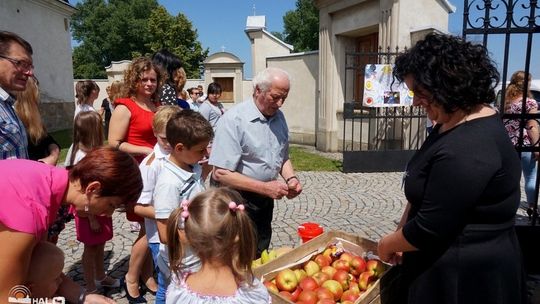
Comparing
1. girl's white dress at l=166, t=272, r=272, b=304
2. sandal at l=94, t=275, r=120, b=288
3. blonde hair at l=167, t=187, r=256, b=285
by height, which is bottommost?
sandal at l=94, t=275, r=120, b=288

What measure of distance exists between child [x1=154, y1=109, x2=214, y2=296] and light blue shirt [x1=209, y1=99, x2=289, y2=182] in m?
0.28

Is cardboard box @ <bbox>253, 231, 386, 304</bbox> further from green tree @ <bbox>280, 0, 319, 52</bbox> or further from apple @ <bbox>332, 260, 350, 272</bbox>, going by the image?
green tree @ <bbox>280, 0, 319, 52</bbox>

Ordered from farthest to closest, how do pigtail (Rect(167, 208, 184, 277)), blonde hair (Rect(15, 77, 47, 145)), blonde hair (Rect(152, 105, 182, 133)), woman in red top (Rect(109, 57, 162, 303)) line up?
woman in red top (Rect(109, 57, 162, 303))
blonde hair (Rect(15, 77, 47, 145))
blonde hair (Rect(152, 105, 182, 133))
pigtail (Rect(167, 208, 184, 277))

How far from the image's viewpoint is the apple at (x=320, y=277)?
7.74 ft

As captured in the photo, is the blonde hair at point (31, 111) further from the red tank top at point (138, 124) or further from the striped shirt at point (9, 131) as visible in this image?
the red tank top at point (138, 124)

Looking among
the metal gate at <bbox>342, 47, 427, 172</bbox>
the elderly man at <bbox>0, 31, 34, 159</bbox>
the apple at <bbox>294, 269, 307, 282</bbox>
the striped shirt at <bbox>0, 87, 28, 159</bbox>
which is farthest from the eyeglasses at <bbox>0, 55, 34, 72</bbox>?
the metal gate at <bbox>342, 47, 427, 172</bbox>

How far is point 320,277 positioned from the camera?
93.8 inches

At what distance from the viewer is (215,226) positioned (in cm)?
164

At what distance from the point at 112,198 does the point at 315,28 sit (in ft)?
148

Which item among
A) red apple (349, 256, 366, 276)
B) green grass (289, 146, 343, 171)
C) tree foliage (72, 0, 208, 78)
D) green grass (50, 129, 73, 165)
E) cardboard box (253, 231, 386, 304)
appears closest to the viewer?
cardboard box (253, 231, 386, 304)

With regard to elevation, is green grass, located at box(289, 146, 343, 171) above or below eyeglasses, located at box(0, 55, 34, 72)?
below

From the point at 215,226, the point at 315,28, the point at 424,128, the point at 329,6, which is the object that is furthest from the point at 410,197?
the point at 315,28

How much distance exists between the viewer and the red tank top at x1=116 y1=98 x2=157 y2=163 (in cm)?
334

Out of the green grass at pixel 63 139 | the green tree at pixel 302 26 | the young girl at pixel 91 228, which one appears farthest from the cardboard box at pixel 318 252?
the green tree at pixel 302 26
